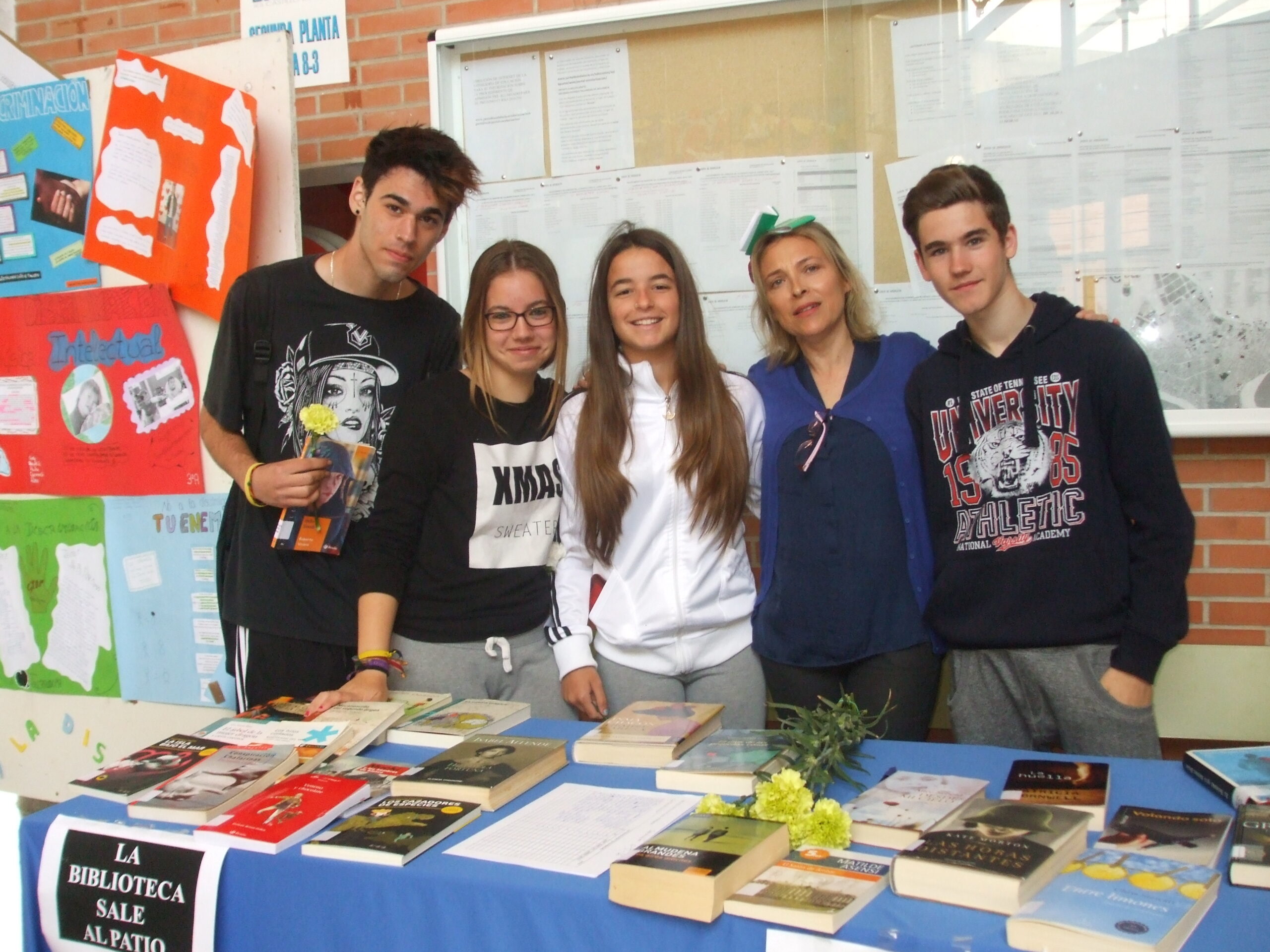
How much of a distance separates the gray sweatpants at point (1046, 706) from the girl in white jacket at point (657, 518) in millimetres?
406

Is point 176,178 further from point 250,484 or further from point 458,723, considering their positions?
point 458,723

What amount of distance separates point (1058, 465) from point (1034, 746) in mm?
541

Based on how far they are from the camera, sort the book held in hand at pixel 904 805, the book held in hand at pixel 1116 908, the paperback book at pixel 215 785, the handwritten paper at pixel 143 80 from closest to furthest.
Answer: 1. the book held in hand at pixel 1116 908
2. the book held in hand at pixel 904 805
3. the paperback book at pixel 215 785
4. the handwritten paper at pixel 143 80

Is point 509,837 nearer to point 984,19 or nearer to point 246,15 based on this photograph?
point 984,19

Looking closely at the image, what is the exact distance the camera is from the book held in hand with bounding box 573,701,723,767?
59.4 inches

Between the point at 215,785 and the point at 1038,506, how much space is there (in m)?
1.42

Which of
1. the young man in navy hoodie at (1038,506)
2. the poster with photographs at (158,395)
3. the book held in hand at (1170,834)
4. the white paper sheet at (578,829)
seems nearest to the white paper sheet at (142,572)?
the poster with photographs at (158,395)

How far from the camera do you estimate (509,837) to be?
127 centimetres

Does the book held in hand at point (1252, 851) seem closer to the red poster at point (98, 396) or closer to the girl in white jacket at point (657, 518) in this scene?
the girl in white jacket at point (657, 518)

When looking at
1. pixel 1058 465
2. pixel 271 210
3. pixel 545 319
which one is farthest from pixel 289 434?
pixel 1058 465

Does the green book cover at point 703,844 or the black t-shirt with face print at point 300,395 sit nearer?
the green book cover at point 703,844

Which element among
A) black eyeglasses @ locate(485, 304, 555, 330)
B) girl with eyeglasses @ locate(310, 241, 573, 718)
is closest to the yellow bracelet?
girl with eyeglasses @ locate(310, 241, 573, 718)

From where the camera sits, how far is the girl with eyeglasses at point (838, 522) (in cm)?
189

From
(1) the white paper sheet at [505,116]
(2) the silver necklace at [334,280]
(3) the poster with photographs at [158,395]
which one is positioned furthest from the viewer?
(3) the poster with photographs at [158,395]
